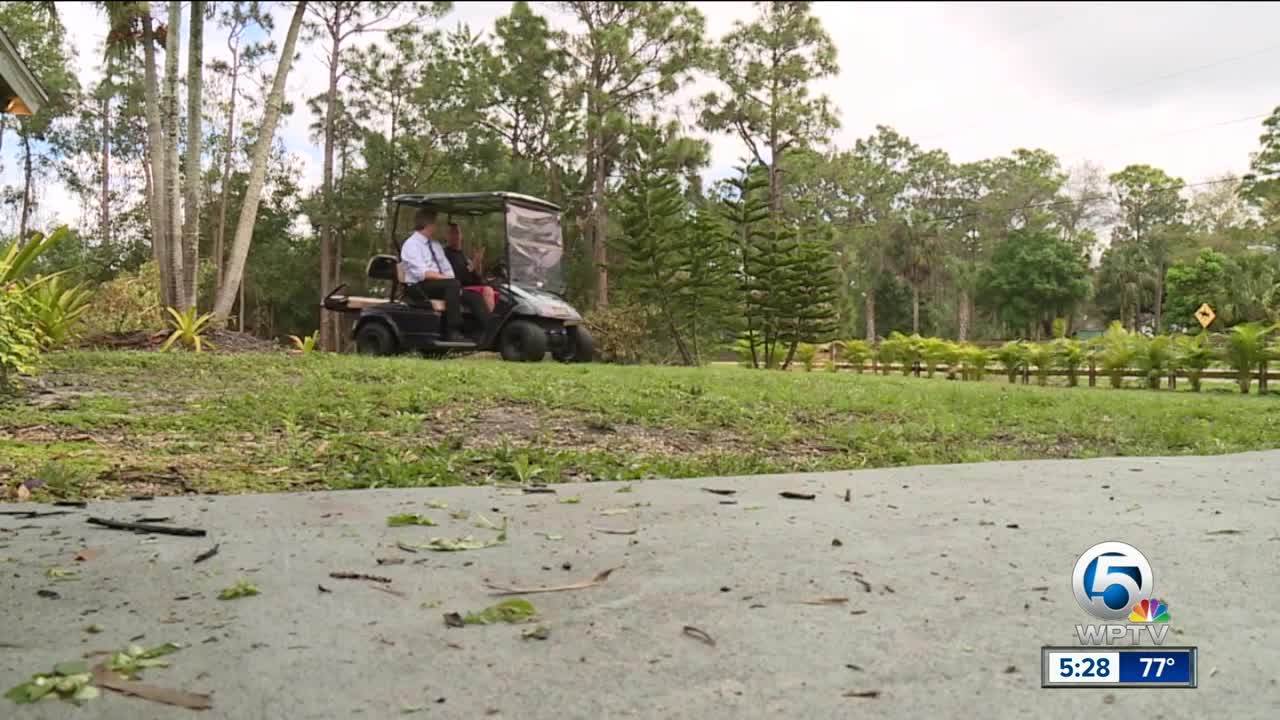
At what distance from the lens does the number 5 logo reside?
6.17 feet

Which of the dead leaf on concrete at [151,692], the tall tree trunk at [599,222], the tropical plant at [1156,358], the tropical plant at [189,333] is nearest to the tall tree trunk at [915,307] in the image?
the tall tree trunk at [599,222]

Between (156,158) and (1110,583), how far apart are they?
13504 mm

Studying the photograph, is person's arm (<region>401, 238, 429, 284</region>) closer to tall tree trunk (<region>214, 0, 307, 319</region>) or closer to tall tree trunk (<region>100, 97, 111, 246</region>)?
tall tree trunk (<region>214, 0, 307, 319</region>)

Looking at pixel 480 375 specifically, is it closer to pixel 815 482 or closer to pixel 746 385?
pixel 746 385

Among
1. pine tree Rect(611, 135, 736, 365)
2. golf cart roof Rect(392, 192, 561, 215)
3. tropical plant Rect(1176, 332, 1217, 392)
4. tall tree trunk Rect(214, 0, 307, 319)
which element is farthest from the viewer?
pine tree Rect(611, 135, 736, 365)

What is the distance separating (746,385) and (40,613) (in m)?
6.53

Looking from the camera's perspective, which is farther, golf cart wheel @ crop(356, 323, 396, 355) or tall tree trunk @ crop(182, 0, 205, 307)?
tall tree trunk @ crop(182, 0, 205, 307)

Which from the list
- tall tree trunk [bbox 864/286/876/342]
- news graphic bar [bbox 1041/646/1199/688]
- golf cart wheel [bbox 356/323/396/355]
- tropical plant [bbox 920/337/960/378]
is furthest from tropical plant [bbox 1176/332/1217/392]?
tall tree trunk [bbox 864/286/876/342]

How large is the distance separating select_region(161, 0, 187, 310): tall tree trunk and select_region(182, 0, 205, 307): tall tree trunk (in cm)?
17

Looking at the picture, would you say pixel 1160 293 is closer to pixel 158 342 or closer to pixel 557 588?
pixel 158 342

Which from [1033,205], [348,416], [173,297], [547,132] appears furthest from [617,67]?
[1033,205]

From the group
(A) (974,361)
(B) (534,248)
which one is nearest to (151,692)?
(B) (534,248)

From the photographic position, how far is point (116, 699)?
5.09 ft

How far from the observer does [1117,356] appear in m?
→ 14.4
